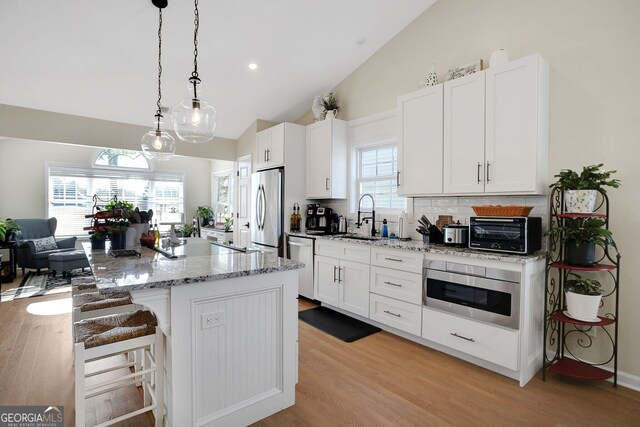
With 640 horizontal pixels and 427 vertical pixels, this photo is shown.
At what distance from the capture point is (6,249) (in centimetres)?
552

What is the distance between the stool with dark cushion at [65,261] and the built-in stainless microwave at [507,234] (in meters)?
Answer: 5.73

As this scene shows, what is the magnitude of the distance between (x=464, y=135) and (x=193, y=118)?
224cm

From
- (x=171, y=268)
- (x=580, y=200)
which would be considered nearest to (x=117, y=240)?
(x=171, y=268)

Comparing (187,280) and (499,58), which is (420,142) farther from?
(187,280)

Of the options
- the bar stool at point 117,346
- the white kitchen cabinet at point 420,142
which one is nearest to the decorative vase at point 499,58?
the white kitchen cabinet at point 420,142

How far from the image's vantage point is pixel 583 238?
2.29m

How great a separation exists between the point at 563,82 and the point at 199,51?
350cm

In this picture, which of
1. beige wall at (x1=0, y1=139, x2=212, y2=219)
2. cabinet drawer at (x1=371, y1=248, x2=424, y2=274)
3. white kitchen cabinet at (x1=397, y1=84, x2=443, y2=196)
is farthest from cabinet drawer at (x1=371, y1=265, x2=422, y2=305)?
beige wall at (x1=0, y1=139, x2=212, y2=219)

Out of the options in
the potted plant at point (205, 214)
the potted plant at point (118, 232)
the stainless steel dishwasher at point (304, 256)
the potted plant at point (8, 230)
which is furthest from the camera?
the potted plant at point (205, 214)

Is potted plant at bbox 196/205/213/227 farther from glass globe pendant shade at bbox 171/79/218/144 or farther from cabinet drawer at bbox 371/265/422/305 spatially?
glass globe pendant shade at bbox 171/79/218/144

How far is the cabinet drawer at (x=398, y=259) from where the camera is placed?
2.96 metres

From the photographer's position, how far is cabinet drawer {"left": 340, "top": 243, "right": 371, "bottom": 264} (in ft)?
11.2

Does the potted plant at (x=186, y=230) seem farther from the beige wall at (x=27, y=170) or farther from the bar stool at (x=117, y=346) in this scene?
the bar stool at (x=117, y=346)

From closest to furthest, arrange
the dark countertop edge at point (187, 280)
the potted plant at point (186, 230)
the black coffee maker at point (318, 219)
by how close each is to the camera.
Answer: the dark countertop edge at point (187, 280) → the black coffee maker at point (318, 219) → the potted plant at point (186, 230)
